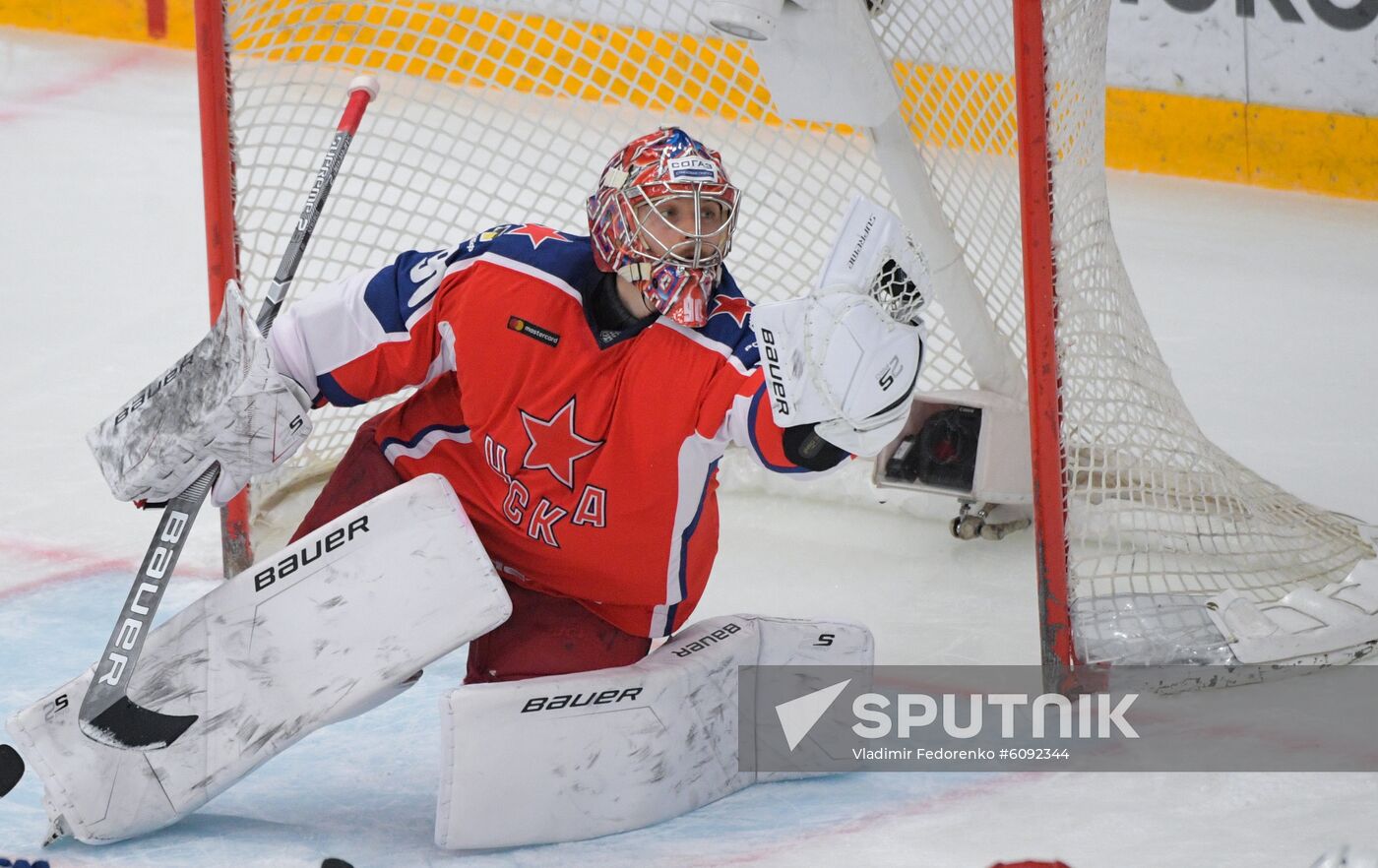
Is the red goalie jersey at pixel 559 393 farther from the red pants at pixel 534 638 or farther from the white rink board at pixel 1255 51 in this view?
the white rink board at pixel 1255 51

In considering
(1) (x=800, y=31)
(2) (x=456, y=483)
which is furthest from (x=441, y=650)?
(1) (x=800, y=31)

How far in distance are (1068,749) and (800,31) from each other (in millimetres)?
1219

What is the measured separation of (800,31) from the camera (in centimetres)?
292

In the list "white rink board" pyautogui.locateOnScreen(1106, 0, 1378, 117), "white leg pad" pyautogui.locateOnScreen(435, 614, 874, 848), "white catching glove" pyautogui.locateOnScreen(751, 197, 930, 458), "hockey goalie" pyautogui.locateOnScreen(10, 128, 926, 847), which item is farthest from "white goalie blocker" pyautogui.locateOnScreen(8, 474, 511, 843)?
"white rink board" pyautogui.locateOnScreen(1106, 0, 1378, 117)

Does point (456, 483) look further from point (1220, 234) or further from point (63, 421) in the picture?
point (1220, 234)

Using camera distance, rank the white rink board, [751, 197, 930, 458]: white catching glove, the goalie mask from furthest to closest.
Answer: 1. the white rink board
2. the goalie mask
3. [751, 197, 930, 458]: white catching glove

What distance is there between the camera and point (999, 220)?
332cm

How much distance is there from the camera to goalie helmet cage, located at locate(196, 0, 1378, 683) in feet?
9.05

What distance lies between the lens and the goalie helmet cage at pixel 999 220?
276 centimetres

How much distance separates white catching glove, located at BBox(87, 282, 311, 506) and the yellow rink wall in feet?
9.07

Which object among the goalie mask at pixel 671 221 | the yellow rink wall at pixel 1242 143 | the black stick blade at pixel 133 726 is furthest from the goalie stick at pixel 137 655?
the yellow rink wall at pixel 1242 143

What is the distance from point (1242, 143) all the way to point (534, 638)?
3.61 metres

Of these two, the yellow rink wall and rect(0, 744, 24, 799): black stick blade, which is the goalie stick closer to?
rect(0, 744, 24, 799): black stick blade

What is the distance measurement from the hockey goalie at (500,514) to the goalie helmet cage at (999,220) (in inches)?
21.8
